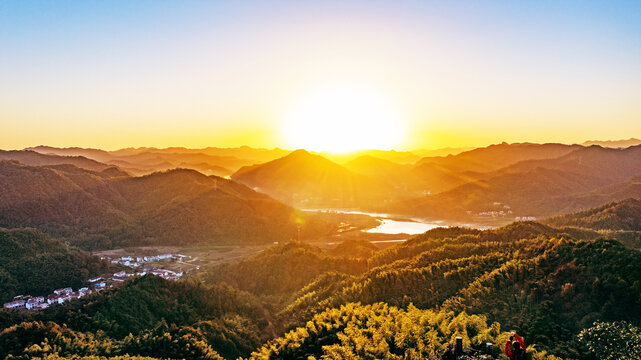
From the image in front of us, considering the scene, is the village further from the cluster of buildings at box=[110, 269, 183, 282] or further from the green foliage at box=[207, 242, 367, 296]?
the green foliage at box=[207, 242, 367, 296]

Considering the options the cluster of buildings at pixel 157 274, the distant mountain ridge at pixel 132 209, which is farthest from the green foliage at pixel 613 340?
the distant mountain ridge at pixel 132 209

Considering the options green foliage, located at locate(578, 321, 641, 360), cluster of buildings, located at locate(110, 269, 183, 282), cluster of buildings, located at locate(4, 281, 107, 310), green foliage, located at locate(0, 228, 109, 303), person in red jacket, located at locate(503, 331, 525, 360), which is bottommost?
cluster of buildings, located at locate(110, 269, 183, 282)

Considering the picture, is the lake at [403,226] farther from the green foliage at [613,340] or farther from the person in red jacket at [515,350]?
the person in red jacket at [515,350]

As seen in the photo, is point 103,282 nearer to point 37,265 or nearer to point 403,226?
point 37,265

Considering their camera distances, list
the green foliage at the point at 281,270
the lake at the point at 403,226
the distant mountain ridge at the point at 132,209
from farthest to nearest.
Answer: the lake at the point at 403,226 < the distant mountain ridge at the point at 132,209 < the green foliage at the point at 281,270

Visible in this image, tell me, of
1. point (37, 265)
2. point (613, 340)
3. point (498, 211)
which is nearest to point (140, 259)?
point (37, 265)

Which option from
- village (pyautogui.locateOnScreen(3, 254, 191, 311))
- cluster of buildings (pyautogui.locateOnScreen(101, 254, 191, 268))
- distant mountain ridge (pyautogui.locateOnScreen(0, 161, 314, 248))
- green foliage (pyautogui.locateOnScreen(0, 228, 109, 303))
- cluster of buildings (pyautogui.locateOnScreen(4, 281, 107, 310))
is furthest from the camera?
distant mountain ridge (pyautogui.locateOnScreen(0, 161, 314, 248))

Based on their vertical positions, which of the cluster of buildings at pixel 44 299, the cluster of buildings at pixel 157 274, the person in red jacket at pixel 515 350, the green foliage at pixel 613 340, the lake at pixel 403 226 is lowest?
the lake at pixel 403 226

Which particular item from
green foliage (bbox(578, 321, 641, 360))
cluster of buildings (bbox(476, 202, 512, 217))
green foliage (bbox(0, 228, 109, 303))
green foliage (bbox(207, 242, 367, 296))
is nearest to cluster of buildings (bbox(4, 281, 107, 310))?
green foliage (bbox(0, 228, 109, 303))
